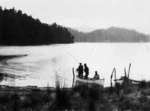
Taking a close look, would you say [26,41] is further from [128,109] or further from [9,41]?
[128,109]

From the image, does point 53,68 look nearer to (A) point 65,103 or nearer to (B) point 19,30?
(A) point 65,103

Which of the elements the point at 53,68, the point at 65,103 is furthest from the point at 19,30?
the point at 65,103

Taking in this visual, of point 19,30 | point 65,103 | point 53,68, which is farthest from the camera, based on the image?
point 19,30

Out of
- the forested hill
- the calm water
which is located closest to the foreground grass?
the calm water

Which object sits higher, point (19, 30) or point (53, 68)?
point (19, 30)

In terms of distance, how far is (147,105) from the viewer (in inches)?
567

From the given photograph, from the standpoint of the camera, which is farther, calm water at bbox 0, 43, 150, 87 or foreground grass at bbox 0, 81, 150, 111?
calm water at bbox 0, 43, 150, 87

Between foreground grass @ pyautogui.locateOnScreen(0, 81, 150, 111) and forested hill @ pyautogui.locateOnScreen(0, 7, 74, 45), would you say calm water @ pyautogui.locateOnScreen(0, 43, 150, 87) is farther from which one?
forested hill @ pyautogui.locateOnScreen(0, 7, 74, 45)

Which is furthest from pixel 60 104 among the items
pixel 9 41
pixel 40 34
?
pixel 40 34

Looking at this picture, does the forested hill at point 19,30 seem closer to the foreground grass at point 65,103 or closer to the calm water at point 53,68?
the calm water at point 53,68

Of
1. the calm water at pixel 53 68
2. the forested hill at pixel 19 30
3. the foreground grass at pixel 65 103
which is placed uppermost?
the forested hill at pixel 19 30

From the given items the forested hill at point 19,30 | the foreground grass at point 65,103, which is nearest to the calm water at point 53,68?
the foreground grass at point 65,103

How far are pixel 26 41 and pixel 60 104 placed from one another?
128m

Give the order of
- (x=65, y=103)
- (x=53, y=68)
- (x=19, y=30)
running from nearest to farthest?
(x=65, y=103) < (x=53, y=68) < (x=19, y=30)
